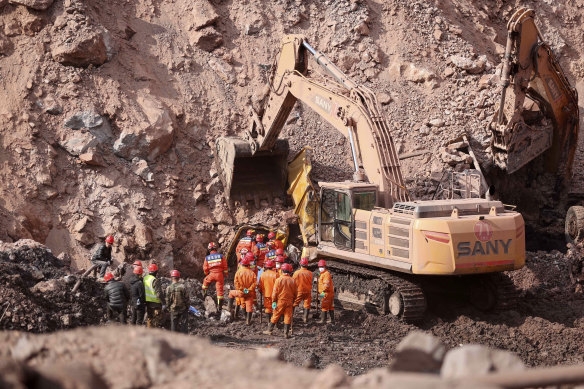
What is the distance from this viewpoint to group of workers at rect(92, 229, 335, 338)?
13.0m

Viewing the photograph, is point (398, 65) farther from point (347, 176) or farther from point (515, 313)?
point (515, 313)

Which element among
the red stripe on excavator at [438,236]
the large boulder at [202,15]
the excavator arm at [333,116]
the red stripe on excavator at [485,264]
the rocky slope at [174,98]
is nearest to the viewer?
the red stripe on excavator at [438,236]

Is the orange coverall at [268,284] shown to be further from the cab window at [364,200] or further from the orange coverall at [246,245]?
the orange coverall at [246,245]

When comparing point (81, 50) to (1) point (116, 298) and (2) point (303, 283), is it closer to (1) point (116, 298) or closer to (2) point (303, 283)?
(1) point (116, 298)

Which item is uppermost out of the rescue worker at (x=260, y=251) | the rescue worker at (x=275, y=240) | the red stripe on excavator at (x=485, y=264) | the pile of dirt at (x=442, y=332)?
the rescue worker at (x=275, y=240)

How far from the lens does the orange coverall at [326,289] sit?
14.5 m

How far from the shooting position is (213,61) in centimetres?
2184

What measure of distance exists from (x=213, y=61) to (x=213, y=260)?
310 inches

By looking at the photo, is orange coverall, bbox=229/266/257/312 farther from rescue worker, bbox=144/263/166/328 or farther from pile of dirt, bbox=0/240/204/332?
rescue worker, bbox=144/263/166/328

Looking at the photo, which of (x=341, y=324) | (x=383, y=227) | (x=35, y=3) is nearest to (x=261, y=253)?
(x=341, y=324)

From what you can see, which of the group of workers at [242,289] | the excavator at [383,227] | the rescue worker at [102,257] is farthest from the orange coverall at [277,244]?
the rescue worker at [102,257]

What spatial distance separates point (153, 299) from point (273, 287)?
216 centimetres

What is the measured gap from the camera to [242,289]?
14594mm

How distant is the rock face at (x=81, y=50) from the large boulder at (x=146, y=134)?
1621 millimetres
